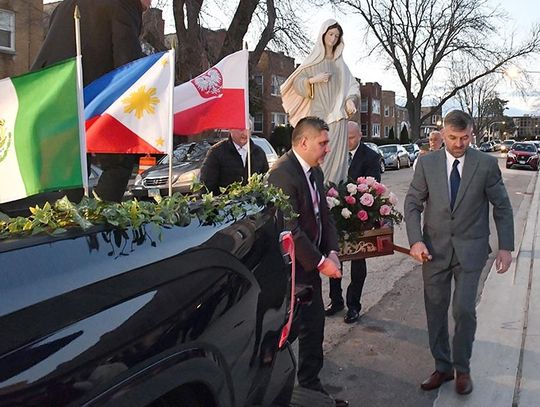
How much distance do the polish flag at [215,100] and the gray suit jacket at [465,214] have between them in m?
1.35

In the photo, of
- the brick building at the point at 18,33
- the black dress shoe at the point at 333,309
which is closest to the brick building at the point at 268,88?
the brick building at the point at 18,33

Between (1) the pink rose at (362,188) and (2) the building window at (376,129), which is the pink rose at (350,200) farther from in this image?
(2) the building window at (376,129)

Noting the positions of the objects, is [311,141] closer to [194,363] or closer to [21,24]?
[194,363]

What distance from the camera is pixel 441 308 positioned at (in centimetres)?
382

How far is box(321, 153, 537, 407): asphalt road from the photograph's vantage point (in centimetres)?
372

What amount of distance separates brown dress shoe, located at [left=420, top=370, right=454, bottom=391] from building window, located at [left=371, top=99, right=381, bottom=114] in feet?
214

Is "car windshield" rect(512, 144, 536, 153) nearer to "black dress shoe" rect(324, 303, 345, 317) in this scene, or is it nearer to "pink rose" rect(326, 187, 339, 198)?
"black dress shoe" rect(324, 303, 345, 317)

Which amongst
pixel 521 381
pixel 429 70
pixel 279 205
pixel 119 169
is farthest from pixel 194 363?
pixel 429 70

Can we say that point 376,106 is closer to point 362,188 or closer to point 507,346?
point 362,188

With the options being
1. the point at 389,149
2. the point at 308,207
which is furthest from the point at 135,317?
the point at 389,149

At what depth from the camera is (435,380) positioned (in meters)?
3.76

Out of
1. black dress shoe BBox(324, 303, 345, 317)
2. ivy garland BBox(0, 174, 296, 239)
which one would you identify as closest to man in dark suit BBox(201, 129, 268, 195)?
black dress shoe BBox(324, 303, 345, 317)

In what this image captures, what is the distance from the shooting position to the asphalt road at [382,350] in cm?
372

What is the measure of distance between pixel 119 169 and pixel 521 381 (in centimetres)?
Result: 308
